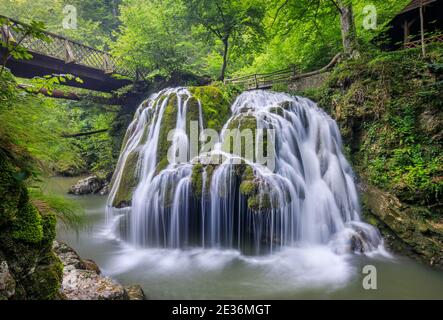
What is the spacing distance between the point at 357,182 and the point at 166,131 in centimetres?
620

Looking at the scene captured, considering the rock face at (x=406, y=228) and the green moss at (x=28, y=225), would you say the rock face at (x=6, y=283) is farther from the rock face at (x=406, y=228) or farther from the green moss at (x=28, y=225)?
the rock face at (x=406, y=228)

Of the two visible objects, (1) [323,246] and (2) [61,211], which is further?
(1) [323,246]

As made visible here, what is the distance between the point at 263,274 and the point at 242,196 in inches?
72.3

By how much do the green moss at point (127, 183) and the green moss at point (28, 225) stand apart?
4.69m

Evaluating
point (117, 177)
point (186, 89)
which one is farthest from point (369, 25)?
point (117, 177)

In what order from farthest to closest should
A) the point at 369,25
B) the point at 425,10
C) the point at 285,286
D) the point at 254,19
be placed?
the point at 254,19 < the point at 369,25 < the point at 425,10 < the point at 285,286

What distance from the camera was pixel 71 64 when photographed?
11602 millimetres

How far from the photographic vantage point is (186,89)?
9.31 meters

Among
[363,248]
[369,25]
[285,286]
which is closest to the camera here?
[285,286]

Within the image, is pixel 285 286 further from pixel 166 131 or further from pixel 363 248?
pixel 166 131

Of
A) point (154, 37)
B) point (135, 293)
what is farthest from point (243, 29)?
point (135, 293)

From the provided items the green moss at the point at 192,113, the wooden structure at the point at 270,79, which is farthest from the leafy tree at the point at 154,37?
the green moss at the point at 192,113

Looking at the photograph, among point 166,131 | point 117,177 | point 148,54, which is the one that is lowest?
point 117,177

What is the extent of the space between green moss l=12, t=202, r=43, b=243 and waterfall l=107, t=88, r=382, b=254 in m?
3.99
